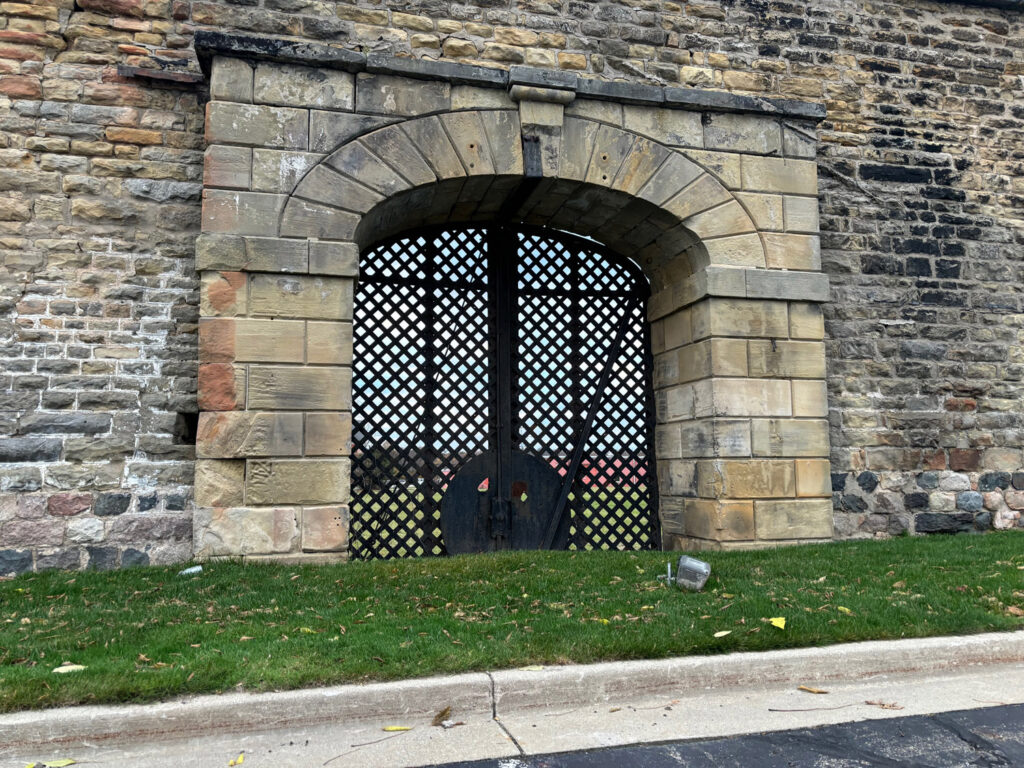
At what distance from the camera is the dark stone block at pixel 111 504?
598 cm

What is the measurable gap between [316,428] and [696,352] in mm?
3365

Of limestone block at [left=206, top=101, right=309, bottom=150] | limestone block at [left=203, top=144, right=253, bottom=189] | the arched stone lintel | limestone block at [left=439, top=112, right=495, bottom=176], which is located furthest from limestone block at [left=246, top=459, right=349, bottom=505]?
limestone block at [left=439, top=112, right=495, bottom=176]

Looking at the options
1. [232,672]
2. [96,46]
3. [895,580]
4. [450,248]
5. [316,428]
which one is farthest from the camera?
[450,248]

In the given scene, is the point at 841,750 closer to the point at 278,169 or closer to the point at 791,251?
the point at 791,251

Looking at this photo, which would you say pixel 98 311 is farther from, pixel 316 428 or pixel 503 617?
pixel 503 617

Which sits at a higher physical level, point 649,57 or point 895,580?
point 649,57

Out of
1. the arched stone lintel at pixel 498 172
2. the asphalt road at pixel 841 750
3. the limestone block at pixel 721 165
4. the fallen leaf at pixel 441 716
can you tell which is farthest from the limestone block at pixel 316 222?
the asphalt road at pixel 841 750

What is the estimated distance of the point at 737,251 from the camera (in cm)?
703

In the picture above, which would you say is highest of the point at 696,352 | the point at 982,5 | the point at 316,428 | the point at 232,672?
the point at 982,5

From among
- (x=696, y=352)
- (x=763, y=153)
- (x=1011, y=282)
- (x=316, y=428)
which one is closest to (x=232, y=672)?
(x=316, y=428)

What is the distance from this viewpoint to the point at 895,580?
5.20 m

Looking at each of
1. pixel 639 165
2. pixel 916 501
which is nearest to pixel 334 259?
pixel 639 165

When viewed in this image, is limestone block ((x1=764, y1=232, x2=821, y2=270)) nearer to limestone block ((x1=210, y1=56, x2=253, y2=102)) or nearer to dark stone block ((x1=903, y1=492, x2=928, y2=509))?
dark stone block ((x1=903, y1=492, x2=928, y2=509))

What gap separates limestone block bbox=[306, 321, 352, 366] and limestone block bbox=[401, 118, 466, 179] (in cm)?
151
